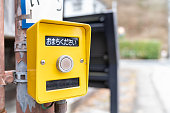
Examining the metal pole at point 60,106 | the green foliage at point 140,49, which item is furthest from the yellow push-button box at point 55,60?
the green foliage at point 140,49

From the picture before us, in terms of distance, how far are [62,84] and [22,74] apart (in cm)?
24

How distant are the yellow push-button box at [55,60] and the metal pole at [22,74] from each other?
0.19 ft

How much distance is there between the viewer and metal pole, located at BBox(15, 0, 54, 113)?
0.97m

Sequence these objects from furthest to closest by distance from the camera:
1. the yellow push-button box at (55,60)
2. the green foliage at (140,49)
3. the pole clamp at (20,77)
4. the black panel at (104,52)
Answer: the green foliage at (140,49)
the black panel at (104,52)
the pole clamp at (20,77)
the yellow push-button box at (55,60)

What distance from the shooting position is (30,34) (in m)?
0.90

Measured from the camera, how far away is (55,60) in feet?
2.91

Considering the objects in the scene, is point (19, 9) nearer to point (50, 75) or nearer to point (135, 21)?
point (50, 75)

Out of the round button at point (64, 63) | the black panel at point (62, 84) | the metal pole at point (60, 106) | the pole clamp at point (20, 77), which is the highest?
the round button at point (64, 63)

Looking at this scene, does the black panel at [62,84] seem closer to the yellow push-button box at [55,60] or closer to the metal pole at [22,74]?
the yellow push-button box at [55,60]

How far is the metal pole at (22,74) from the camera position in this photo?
971mm

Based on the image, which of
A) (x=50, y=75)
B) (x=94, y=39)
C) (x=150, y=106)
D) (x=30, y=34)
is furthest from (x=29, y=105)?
(x=150, y=106)

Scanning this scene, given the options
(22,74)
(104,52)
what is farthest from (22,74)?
(104,52)

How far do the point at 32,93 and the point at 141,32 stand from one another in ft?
146

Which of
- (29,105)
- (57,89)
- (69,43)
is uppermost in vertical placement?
(69,43)
